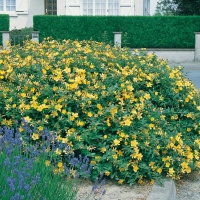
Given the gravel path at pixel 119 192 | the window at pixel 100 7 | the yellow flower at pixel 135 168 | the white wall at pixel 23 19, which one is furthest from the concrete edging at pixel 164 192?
the white wall at pixel 23 19

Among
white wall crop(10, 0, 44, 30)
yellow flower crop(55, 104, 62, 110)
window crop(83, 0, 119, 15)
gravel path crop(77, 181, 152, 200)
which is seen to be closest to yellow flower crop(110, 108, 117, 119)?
yellow flower crop(55, 104, 62, 110)

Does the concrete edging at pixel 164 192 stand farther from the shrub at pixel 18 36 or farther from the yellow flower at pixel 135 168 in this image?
the shrub at pixel 18 36

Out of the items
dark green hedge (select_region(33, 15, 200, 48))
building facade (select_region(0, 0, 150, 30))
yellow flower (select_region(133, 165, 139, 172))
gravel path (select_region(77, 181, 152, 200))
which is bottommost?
gravel path (select_region(77, 181, 152, 200))

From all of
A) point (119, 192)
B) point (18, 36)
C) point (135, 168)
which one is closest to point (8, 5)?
point (18, 36)

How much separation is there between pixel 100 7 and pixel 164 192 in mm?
21985

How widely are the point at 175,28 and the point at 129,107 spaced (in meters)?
18.0

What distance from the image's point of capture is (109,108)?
4.84 meters

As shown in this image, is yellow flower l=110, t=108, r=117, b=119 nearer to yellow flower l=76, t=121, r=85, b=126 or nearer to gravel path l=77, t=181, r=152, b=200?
yellow flower l=76, t=121, r=85, b=126

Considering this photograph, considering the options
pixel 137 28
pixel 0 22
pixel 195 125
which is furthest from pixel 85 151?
pixel 0 22

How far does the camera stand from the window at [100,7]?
25.7 metres

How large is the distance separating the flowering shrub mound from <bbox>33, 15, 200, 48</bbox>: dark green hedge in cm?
1668

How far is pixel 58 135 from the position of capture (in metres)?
4.72

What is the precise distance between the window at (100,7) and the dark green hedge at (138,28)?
3183 millimetres

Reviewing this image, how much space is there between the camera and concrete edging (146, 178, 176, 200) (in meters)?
4.32
